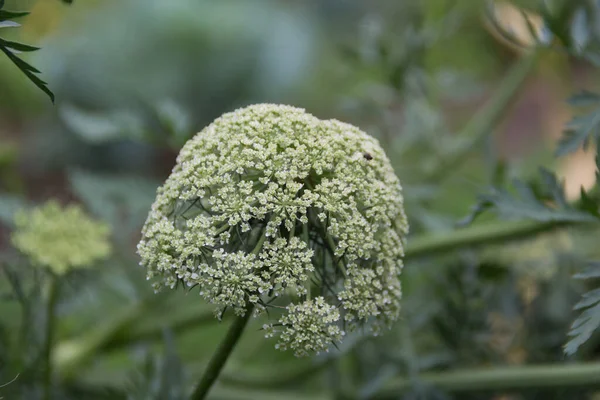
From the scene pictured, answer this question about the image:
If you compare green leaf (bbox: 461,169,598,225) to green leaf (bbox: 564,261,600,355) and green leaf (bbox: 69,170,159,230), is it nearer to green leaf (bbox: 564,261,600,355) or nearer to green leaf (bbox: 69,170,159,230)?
green leaf (bbox: 564,261,600,355)

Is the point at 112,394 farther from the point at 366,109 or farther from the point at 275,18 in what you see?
the point at 275,18

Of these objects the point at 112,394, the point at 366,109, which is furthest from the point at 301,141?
the point at 366,109

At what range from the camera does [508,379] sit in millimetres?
858

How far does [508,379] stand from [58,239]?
22.3 inches

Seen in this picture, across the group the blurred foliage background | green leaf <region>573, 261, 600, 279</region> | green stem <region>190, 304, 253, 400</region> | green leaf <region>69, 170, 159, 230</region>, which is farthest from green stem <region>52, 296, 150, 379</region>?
green leaf <region>573, 261, 600, 279</region>

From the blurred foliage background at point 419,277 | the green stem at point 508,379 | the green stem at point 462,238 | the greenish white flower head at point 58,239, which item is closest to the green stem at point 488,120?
the blurred foliage background at point 419,277

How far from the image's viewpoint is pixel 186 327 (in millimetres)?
1042

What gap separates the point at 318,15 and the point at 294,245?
11.7 ft

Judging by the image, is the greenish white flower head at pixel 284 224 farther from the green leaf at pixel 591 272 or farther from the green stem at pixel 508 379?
the green stem at pixel 508 379

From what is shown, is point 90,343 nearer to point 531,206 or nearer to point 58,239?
point 58,239

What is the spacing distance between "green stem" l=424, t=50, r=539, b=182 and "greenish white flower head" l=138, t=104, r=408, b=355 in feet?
2.11

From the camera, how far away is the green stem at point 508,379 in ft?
2.65

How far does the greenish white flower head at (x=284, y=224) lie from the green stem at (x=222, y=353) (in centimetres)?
2

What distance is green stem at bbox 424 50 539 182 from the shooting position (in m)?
1.15
